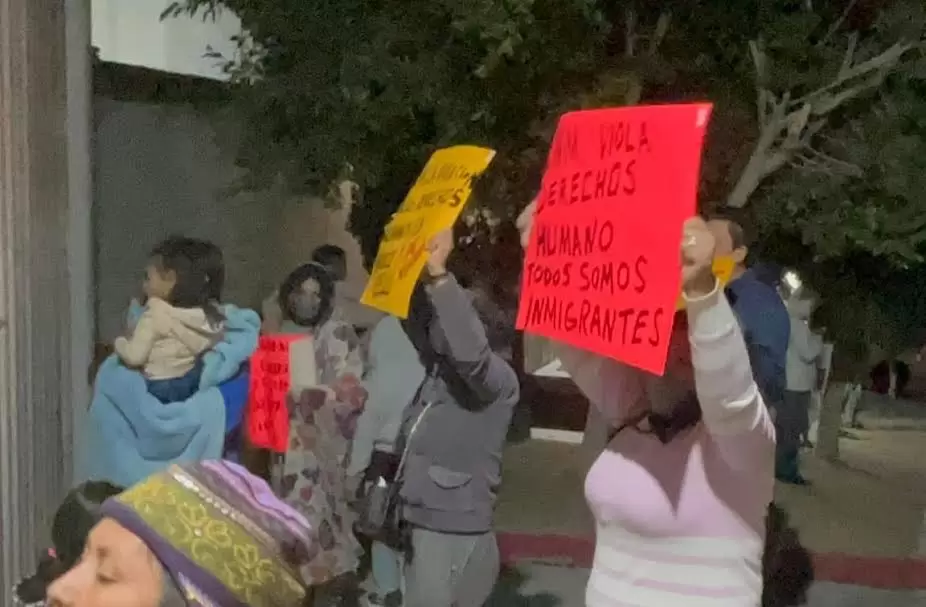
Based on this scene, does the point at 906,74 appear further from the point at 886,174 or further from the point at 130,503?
the point at 130,503

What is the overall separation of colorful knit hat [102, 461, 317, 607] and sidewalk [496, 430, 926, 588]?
6.77 feet

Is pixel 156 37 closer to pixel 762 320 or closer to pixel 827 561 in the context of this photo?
pixel 762 320

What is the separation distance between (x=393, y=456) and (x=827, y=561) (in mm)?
1844

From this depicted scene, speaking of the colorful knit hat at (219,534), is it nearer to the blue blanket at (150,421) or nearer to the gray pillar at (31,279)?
the gray pillar at (31,279)

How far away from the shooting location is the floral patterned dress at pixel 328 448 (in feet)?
8.72

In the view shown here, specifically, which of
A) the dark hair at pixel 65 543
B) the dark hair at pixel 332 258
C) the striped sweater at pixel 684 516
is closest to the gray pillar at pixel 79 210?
the dark hair at pixel 332 258

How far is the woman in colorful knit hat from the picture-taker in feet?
3.43

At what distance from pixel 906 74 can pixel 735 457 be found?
1380mm

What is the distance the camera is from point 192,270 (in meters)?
2.43

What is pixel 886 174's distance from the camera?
87.4 inches

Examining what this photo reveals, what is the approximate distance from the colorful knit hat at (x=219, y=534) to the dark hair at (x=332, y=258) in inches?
70.9

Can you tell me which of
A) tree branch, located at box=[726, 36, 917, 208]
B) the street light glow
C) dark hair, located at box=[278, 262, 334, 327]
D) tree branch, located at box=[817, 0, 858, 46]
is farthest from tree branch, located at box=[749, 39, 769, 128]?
dark hair, located at box=[278, 262, 334, 327]

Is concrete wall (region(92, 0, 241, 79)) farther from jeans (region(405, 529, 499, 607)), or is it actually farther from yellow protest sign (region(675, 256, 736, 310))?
yellow protest sign (region(675, 256, 736, 310))

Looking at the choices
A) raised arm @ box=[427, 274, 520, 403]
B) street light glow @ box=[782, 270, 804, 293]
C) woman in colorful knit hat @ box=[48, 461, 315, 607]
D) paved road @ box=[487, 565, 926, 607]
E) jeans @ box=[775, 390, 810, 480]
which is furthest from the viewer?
jeans @ box=[775, 390, 810, 480]
